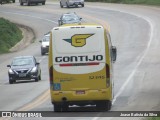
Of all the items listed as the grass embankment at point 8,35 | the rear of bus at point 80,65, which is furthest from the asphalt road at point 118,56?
the grass embankment at point 8,35

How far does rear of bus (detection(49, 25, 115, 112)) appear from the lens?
23328mm

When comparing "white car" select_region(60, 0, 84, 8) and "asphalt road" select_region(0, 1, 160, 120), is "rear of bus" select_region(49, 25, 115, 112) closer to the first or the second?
"asphalt road" select_region(0, 1, 160, 120)

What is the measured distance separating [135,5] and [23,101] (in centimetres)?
5811

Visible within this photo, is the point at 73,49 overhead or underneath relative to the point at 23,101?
overhead

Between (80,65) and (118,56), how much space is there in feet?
88.6

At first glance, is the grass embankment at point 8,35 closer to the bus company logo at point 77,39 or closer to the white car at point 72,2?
the white car at point 72,2

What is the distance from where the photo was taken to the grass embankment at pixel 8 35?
64713mm

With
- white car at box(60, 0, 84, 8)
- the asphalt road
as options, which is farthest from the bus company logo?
white car at box(60, 0, 84, 8)

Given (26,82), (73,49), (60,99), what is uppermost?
(73,49)

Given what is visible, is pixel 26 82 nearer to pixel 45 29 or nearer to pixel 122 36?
pixel 122 36

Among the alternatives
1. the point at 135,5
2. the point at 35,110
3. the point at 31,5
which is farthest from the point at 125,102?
the point at 31,5

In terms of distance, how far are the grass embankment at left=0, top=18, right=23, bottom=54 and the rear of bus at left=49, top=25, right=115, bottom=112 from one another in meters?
38.9

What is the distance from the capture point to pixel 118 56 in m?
50.3

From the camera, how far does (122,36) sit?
62.8 meters
